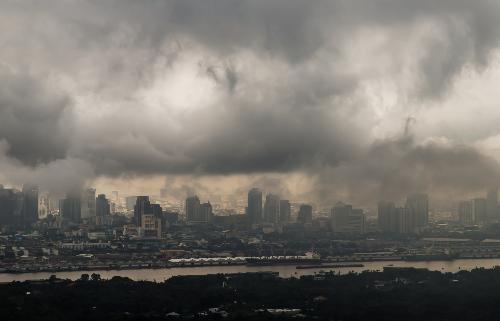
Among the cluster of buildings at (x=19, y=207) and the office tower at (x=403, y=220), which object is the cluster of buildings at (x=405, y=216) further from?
the cluster of buildings at (x=19, y=207)

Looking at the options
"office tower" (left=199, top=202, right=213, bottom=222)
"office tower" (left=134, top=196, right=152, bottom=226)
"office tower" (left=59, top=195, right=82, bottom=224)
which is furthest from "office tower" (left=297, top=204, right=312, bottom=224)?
"office tower" (left=59, top=195, right=82, bottom=224)

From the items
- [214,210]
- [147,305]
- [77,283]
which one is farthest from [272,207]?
[147,305]

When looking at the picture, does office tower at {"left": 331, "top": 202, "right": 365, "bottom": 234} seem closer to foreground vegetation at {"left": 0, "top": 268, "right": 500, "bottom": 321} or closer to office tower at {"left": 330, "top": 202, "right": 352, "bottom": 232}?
office tower at {"left": 330, "top": 202, "right": 352, "bottom": 232}

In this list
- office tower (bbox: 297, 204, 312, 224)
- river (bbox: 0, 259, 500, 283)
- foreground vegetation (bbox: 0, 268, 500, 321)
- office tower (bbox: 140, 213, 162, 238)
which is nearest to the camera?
foreground vegetation (bbox: 0, 268, 500, 321)

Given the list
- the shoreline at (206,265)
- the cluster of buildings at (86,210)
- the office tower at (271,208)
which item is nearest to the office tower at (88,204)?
the cluster of buildings at (86,210)

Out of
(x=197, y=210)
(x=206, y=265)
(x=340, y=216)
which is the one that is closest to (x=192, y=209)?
(x=197, y=210)

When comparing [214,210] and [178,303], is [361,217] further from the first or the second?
[178,303]
